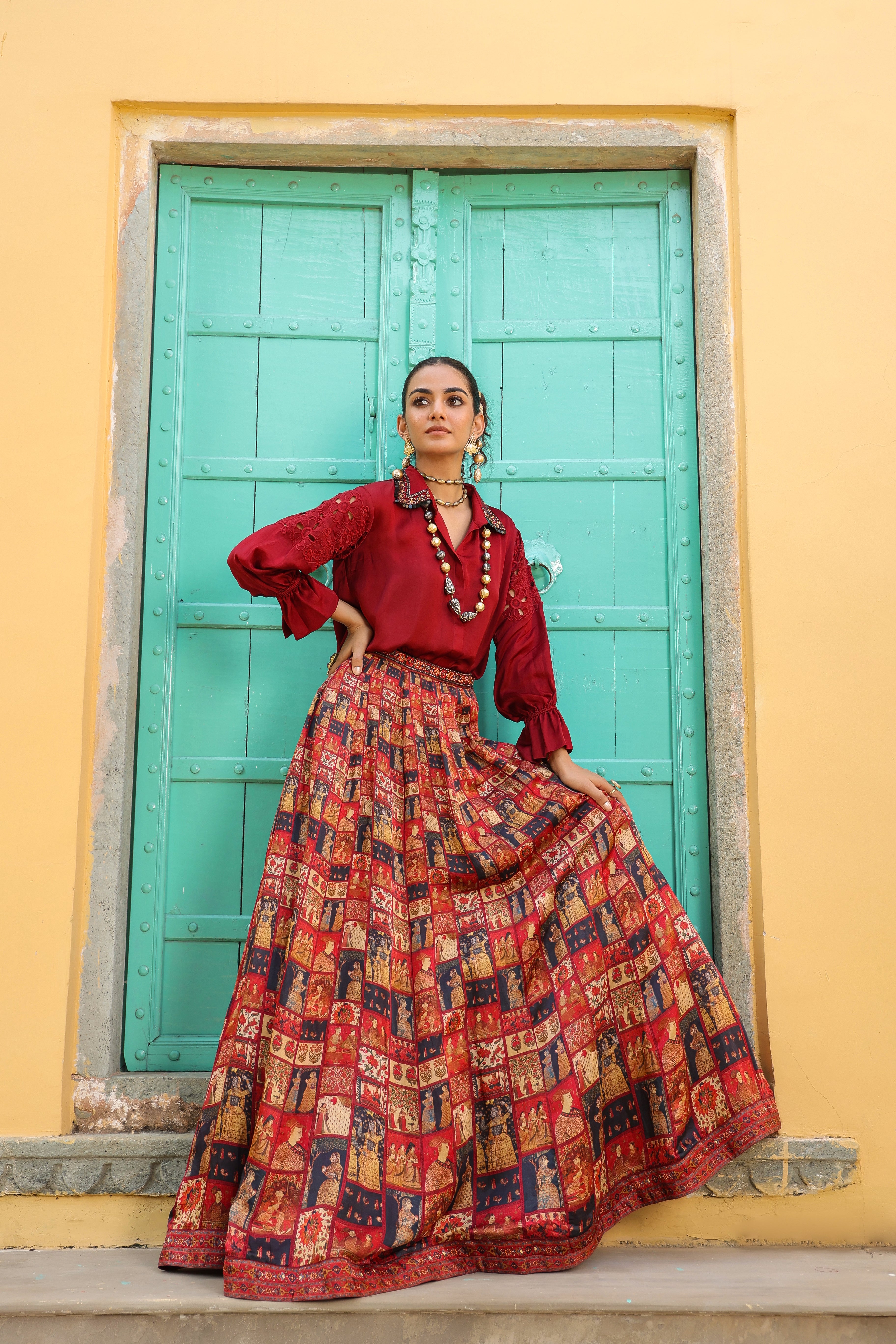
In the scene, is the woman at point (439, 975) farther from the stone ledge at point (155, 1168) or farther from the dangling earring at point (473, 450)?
the stone ledge at point (155, 1168)

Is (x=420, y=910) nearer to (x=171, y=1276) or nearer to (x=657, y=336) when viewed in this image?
(x=171, y=1276)

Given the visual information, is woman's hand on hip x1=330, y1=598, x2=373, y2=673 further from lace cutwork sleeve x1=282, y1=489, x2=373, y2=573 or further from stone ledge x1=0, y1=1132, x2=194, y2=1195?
stone ledge x1=0, y1=1132, x2=194, y2=1195

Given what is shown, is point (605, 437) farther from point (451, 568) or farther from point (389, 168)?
point (389, 168)

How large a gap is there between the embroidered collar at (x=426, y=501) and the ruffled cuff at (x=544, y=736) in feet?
1.65

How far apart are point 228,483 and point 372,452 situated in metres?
0.43

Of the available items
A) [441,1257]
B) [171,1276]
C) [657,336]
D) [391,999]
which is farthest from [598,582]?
[171,1276]

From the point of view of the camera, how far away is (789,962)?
2.59m

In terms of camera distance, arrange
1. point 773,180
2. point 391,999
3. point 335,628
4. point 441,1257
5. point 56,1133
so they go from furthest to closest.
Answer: point 773,180 < point 335,628 < point 56,1133 < point 391,999 < point 441,1257

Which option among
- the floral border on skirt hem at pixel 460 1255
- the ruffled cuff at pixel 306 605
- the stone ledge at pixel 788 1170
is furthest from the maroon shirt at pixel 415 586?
the stone ledge at pixel 788 1170

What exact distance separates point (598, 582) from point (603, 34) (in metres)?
1.58

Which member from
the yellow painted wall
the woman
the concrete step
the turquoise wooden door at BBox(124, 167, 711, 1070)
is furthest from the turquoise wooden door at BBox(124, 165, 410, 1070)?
the concrete step

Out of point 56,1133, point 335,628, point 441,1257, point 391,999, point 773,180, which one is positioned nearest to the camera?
point 441,1257

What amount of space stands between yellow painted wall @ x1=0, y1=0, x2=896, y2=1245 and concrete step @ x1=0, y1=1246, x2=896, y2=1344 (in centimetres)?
39

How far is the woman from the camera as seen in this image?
6.89ft
